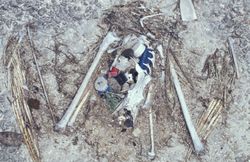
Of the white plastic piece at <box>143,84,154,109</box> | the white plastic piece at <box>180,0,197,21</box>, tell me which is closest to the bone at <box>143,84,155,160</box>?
the white plastic piece at <box>143,84,154,109</box>

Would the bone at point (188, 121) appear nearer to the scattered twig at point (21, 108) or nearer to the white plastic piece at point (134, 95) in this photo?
the white plastic piece at point (134, 95)

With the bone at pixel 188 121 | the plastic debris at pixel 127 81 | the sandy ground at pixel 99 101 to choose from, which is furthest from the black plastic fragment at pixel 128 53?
the bone at pixel 188 121

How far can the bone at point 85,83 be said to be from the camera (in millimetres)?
4258

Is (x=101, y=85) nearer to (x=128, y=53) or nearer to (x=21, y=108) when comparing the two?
(x=128, y=53)

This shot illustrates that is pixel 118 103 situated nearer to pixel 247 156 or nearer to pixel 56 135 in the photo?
pixel 56 135

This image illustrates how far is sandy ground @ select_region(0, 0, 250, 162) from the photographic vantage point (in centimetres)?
430

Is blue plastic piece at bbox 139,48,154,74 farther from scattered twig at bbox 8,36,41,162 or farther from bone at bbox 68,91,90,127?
scattered twig at bbox 8,36,41,162

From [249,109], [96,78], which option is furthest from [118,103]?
[249,109]

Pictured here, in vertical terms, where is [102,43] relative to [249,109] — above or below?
Result: above

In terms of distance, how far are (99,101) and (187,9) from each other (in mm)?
822

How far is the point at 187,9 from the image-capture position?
4.38 m

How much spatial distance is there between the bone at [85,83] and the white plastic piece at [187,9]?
0.47m

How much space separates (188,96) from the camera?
4.38 m

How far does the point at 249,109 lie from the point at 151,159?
72cm
